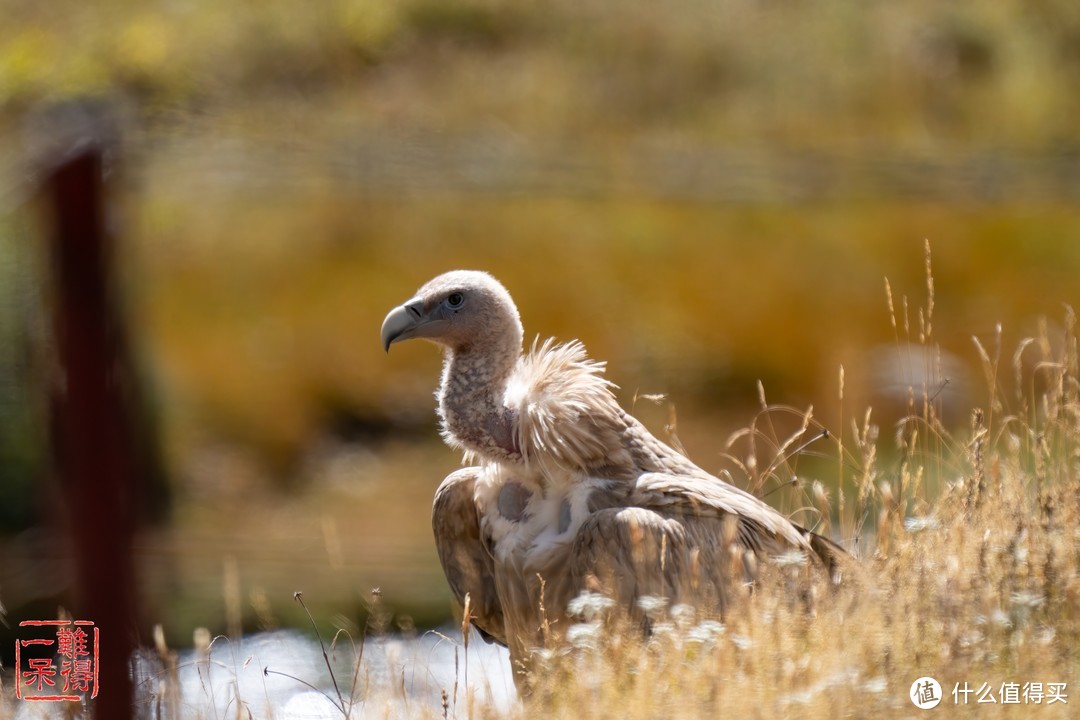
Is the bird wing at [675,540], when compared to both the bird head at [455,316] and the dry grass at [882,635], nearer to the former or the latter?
the dry grass at [882,635]

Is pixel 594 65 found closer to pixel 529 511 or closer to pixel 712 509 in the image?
pixel 529 511

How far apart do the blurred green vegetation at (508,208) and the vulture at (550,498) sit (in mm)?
5383

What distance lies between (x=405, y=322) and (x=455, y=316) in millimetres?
191

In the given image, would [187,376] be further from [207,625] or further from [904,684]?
[904,684]

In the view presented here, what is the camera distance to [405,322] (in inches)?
218

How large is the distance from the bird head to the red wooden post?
2707mm

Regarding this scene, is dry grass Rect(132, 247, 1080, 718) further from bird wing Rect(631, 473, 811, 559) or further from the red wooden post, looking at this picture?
the red wooden post

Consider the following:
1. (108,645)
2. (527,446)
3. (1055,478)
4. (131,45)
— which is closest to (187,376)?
(131,45)

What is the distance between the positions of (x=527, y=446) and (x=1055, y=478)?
1837mm

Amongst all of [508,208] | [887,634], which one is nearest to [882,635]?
[887,634]

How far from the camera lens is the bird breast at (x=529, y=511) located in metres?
5.17

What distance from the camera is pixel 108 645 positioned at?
2.88 metres

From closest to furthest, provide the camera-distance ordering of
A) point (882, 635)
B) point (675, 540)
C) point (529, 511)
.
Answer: point (882, 635)
point (675, 540)
point (529, 511)

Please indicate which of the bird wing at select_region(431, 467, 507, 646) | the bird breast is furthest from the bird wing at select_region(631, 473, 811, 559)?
the bird wing at select_region(431, 467, 507, 646)
